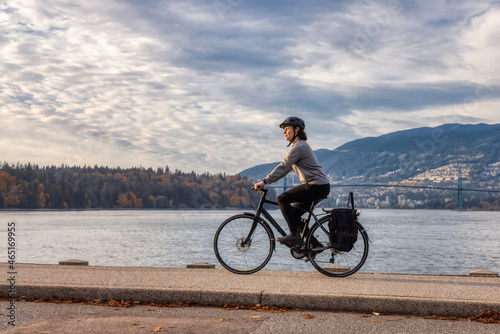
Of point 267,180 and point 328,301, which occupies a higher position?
point 267,180

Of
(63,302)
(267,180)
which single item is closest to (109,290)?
(63,302)

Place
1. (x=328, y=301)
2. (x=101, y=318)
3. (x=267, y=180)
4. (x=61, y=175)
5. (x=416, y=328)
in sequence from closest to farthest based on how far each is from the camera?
(x=416, y=328) → (x=101, y=318) → (x=328, y=301) → (x=267, y=180) → (x=61, y=175)

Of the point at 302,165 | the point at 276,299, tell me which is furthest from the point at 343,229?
the point at 276,299

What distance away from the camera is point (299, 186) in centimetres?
801

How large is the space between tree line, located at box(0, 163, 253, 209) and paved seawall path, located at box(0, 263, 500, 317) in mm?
144356

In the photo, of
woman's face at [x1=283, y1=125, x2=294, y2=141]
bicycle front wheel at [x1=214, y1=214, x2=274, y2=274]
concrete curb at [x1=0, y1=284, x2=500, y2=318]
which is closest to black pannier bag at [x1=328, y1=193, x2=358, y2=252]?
bicycle front wheel at [x1=214, y1=214, x2=274, y2=274]

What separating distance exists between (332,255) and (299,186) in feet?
3.65

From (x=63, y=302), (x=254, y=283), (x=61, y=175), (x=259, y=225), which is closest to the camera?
(x=63, y=302)

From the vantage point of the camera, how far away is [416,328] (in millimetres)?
5309

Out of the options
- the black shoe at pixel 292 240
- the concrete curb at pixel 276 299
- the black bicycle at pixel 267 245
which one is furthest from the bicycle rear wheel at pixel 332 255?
the concrete curb at pixel 276 299

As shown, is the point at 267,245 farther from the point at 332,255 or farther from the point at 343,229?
the point at 343,229

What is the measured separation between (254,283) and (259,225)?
4.40ft

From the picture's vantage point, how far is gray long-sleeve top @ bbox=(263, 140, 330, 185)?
8.00 metres

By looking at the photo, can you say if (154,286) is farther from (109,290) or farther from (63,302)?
(63,302)
